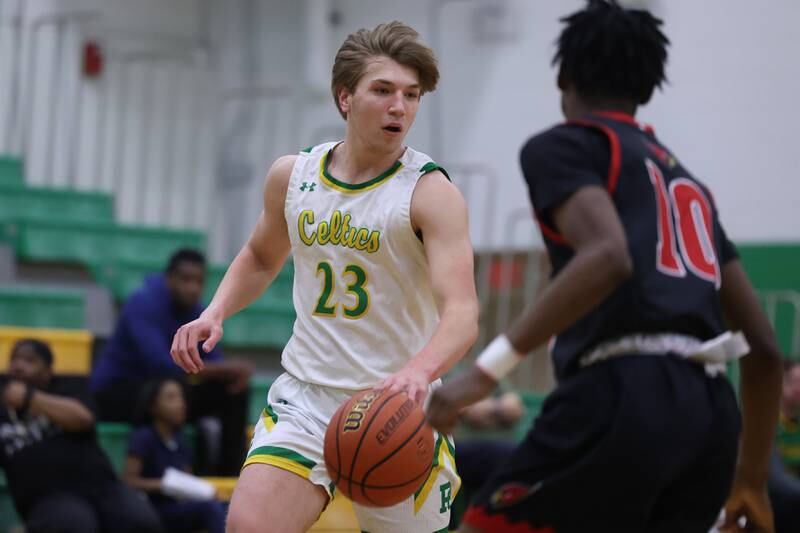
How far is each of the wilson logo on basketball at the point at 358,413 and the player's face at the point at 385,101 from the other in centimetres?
101

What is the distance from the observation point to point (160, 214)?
41.9 ft

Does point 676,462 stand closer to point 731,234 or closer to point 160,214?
point 731,234

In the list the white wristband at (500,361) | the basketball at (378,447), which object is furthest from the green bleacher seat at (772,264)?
the white wristband at (500,361)

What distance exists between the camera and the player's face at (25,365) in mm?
7715

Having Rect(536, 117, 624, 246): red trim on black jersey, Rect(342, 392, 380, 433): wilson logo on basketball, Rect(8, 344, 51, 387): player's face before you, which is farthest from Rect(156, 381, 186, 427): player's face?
Rect(536, 117, 624, 246): red trim on black jersey

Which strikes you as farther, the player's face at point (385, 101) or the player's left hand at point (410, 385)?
the player's face at point (385, 101)

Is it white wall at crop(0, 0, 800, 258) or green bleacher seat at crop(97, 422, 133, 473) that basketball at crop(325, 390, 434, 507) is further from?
white wall at crop(0, 0, 800, 258)

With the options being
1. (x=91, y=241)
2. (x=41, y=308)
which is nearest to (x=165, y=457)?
(x=41, y=308)

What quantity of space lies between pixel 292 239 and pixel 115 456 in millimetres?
4294

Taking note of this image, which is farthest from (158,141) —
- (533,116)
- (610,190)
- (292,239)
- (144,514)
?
(610,190)

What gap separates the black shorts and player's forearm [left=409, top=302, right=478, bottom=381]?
26.5 inches

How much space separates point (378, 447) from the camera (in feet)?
12.1

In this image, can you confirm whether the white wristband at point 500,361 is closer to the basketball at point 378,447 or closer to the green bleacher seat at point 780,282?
the basketball at point 378,447

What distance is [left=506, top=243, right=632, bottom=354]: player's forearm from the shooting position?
9.69 feet
